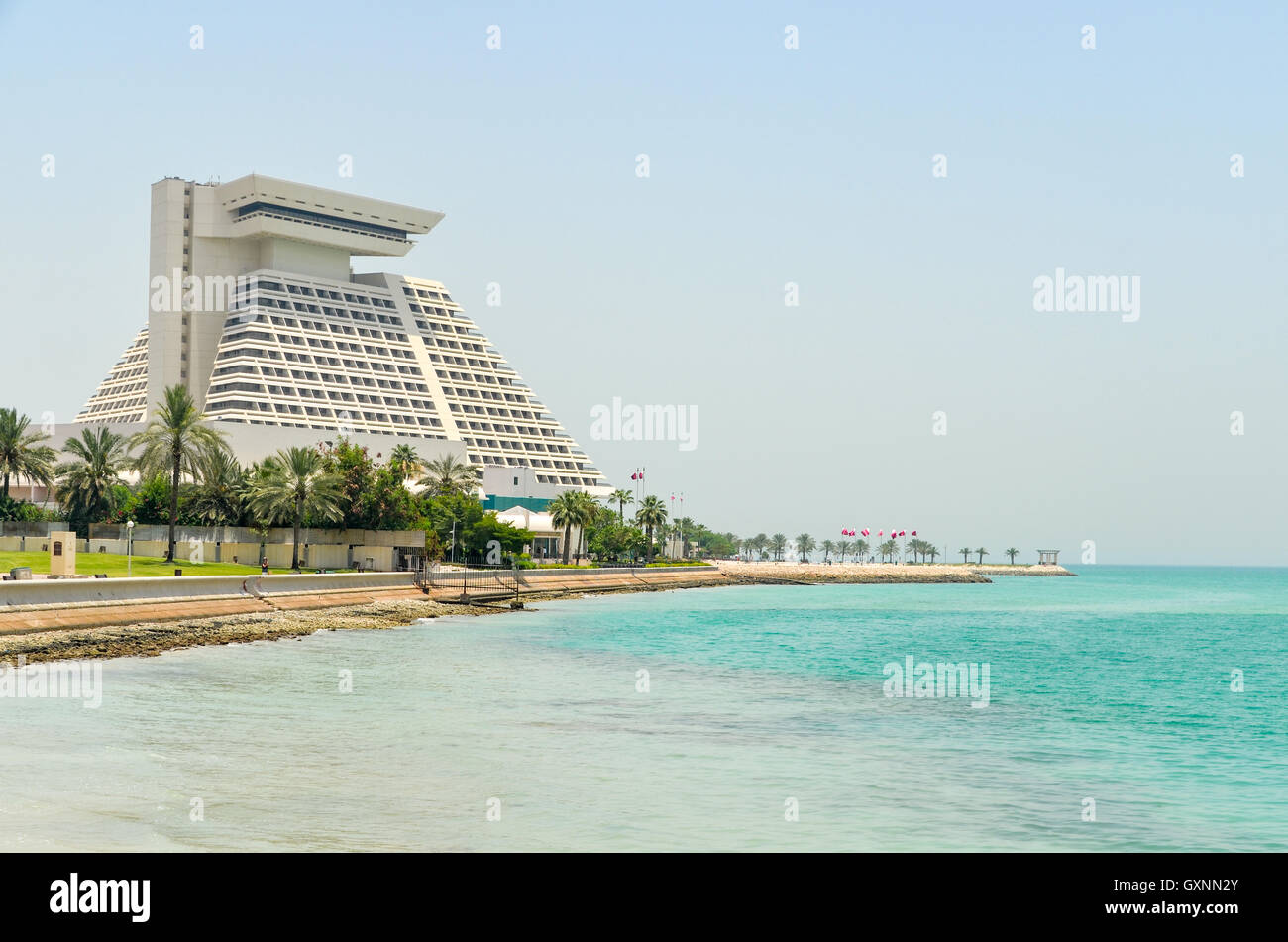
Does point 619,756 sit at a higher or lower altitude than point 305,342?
lower

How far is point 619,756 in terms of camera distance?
2100 centimetres

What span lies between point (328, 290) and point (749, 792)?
475ft

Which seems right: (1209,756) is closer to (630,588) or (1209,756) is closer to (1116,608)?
(630,588)

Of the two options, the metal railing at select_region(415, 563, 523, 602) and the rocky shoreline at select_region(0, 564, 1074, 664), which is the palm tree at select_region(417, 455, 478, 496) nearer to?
the metal railing at select_region(415, 563, 523, 602)

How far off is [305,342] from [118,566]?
288 feet

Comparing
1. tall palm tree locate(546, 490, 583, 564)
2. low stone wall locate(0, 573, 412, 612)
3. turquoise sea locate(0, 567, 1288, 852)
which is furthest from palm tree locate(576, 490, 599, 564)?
turquoise sea locate(0, 567, 1288, 852)

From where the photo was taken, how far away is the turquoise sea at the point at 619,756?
50.1 ft

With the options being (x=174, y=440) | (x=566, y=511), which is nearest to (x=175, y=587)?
(x=174, y=440)

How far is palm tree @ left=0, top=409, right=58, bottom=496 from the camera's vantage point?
70812mm

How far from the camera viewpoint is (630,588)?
104 meters

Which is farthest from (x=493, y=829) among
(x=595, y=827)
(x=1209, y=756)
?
(x=1209, y=756)

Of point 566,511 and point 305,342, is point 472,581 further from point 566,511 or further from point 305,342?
point 305,342

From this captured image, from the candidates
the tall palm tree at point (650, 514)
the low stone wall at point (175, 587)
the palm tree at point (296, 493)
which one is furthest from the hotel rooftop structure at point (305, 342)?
the low stone wall at point (175, 587)

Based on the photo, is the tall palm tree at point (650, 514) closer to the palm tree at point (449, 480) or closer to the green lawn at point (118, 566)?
the palm tree at point (449, 480)
